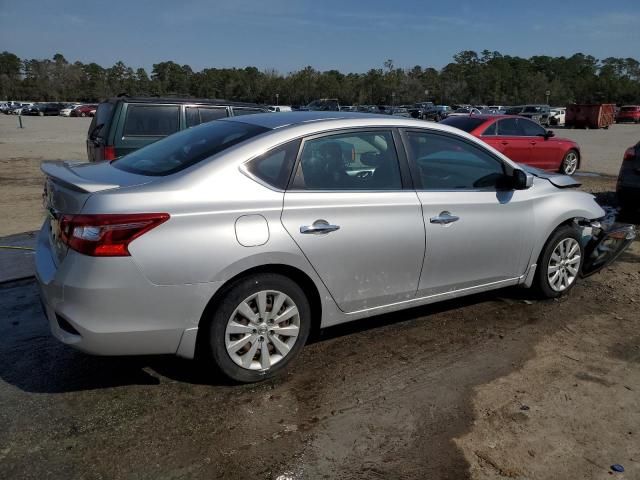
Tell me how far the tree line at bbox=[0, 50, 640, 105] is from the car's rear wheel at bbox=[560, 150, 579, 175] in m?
81.1

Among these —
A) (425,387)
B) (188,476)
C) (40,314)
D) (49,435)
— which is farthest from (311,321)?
(40,314)

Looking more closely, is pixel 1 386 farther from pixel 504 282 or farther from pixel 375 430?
pixel 504 282

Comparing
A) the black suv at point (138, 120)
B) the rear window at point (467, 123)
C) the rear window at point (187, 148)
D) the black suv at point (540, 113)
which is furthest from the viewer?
the black suv at point (540, 113)

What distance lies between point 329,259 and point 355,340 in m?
0.95

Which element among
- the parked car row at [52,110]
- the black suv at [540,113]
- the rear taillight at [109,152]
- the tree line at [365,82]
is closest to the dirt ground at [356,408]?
the rear taillight at [109,152]

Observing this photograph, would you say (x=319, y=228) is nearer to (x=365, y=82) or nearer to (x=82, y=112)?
(x=82, y=112)

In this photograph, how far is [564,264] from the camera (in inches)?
197

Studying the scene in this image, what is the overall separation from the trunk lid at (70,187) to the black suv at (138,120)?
4.09m

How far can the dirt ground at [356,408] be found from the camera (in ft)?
9.06

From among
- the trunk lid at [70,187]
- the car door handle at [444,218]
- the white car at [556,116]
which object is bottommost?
the car door handle at [444,218]

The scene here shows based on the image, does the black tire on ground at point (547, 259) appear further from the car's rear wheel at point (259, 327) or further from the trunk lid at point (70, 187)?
the trunk lid at point (70, 187)

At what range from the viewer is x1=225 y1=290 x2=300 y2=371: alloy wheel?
3.31m

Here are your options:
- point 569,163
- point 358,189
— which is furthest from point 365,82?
point 358,189

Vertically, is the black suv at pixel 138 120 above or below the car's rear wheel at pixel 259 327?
above
